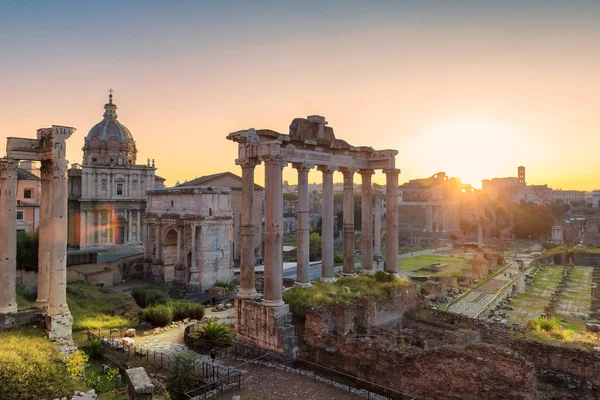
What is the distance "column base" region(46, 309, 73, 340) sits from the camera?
1381 cm

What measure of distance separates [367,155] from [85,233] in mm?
34681

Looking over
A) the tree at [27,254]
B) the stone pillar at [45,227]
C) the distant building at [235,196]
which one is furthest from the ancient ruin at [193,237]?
the stone pillar at [45,227]

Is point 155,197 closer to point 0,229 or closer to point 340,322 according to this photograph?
point 0,229

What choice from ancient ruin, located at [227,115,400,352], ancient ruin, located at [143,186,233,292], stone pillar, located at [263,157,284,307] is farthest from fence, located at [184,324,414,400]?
ancient ruin, located at [143,186,233,292]

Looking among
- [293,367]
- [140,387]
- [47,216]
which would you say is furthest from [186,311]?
[140,387]

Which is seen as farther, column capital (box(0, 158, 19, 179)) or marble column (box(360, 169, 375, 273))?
marble column (box(360, 169, 375, 273))

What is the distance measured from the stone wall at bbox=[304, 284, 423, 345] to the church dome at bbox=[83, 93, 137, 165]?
3788 centimetres

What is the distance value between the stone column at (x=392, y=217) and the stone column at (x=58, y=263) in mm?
12475

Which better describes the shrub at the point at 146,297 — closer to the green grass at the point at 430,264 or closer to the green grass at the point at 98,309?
the green grass at the point at 98,309

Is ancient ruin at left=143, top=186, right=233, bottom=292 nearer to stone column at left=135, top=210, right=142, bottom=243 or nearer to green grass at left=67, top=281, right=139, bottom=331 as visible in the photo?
green grass at left=67, top=281, right=139, bottom=331

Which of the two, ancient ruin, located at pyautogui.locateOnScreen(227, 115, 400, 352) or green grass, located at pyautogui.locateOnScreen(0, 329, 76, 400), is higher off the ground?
ancient ruin, located at pyautogui.locateOnScreen(227, 115, 400, 352)

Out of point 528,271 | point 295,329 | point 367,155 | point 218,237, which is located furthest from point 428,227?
point 295,329

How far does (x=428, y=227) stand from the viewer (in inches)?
3452

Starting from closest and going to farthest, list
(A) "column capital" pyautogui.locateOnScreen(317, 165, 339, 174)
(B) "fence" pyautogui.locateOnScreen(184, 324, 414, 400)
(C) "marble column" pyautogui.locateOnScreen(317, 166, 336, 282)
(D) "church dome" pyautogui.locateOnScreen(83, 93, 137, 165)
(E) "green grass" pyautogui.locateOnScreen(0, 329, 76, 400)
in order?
(E) "green grass" pyautogui.locateOnScreen(0, 329, 76, 400) → (B) "fence" pyautogui.locateOnScreen(184, 324, 414, 400) → (A) "column capital" pyautogui.locateOnScreen(317, 165, 339, 174) → (C) "marble column" pyautogui.locateOnScreen(317, 166, 336, 282) → (D) "church dome" pyautogui.locateOnScreen(83, 93, 137, 165)
